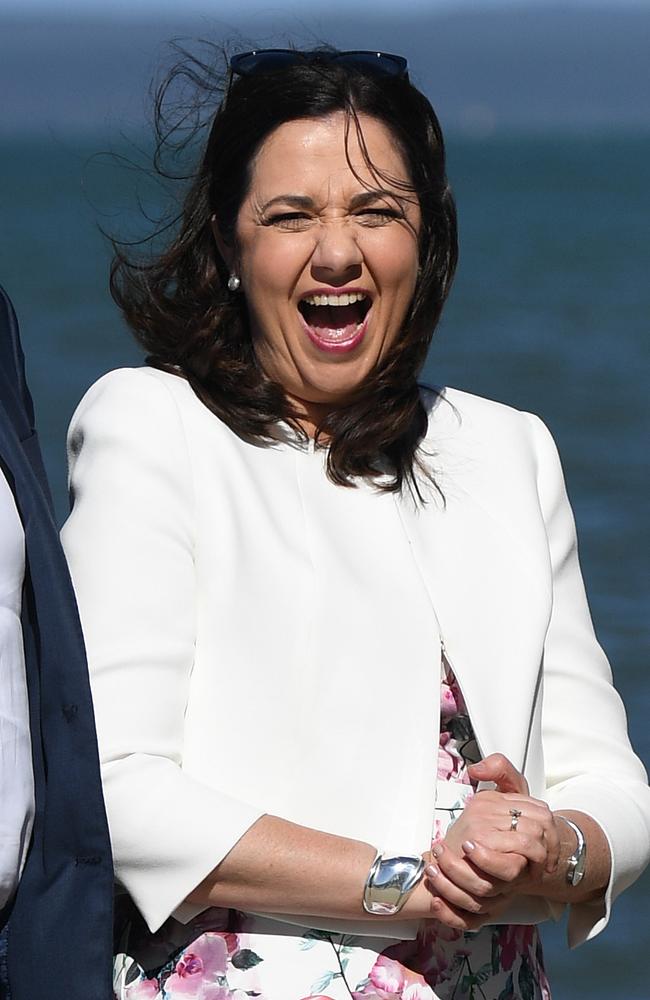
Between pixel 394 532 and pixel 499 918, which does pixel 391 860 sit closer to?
pixel 499 918

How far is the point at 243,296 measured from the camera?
302 centimetres

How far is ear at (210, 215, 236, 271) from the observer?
3008 millimetres

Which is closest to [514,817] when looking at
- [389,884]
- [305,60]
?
[389,884]

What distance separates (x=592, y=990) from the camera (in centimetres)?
520

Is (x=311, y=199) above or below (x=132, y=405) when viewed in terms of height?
above

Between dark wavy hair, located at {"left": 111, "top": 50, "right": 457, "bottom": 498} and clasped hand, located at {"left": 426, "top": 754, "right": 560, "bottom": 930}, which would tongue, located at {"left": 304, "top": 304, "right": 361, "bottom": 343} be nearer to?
dark wavy hair, located at {"left": 111, "top": 50, "right": 457, "bottom": 498}

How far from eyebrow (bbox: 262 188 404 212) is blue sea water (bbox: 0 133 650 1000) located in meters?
0.40

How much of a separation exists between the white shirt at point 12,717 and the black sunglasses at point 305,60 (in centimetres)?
90

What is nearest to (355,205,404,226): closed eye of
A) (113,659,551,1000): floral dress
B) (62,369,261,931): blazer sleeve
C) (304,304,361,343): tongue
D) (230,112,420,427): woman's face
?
(230,112,420,427): woman's face

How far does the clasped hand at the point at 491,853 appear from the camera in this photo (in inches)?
101

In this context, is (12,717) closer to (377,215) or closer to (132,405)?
(132,405)

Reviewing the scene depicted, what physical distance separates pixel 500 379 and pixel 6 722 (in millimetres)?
12477

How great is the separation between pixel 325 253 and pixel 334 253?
0.01m

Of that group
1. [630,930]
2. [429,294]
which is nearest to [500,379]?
[630,930]
